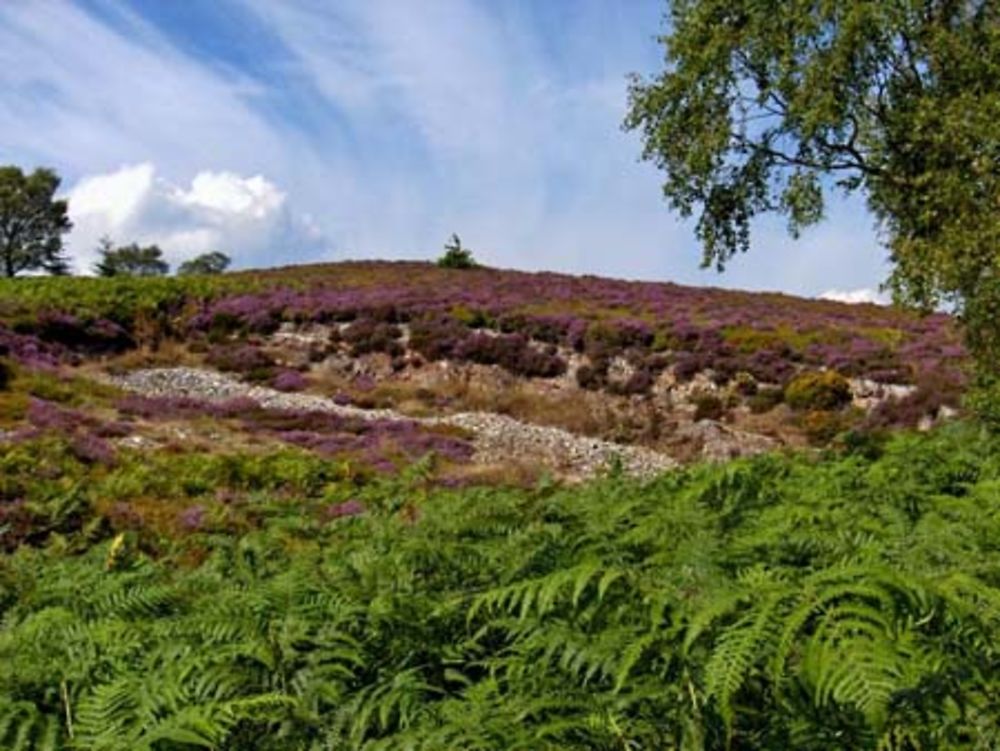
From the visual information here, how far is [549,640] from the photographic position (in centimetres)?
381

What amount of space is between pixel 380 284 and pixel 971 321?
3743 centimetres

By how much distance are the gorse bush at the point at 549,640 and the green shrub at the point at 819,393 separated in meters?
24.4

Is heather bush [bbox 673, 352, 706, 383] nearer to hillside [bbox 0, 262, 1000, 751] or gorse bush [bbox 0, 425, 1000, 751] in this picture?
hillside [bbox 0, 262, 1000, 751]

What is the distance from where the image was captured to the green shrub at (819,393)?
3181cm

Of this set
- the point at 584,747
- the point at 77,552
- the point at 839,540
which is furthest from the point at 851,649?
the point at 77,552

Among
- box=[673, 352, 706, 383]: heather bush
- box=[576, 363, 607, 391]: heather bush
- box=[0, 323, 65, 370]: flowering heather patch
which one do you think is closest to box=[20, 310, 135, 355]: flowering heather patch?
box=[0, 323, 65, 370]: flowering heather patch

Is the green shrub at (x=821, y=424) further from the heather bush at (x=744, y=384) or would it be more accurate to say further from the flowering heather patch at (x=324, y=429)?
the flowering heather patch at (x=324, y=429)

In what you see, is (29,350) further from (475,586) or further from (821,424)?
(475,586)

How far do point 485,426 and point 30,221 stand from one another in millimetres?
65622

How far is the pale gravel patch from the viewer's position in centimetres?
2561

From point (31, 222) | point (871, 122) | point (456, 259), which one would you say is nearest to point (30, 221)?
point (31, 222)

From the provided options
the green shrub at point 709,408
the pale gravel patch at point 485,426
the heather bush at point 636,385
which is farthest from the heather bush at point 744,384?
the pale gravel patch at point 485,426

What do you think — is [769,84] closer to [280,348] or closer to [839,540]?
[839,540]

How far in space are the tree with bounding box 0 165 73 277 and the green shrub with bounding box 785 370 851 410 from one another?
67.1m
